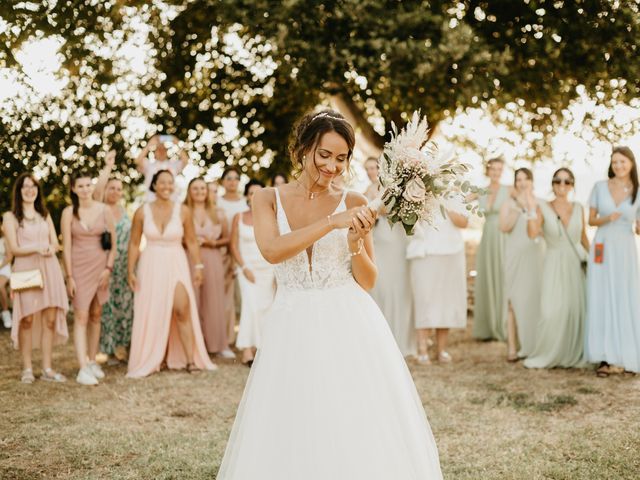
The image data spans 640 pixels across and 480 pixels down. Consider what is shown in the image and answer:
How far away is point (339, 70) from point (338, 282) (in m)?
6.85

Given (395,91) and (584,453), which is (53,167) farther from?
(584,453)

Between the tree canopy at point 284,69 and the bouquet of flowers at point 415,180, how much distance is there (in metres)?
5.18

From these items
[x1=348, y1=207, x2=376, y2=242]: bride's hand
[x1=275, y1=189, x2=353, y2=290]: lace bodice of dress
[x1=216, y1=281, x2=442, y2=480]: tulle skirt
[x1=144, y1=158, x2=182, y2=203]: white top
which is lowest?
[x1=216, y1=281, x2=442, y2=480]: tulle skirt

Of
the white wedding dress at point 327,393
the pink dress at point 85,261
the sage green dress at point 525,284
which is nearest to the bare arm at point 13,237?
the pink dress at point 85,261

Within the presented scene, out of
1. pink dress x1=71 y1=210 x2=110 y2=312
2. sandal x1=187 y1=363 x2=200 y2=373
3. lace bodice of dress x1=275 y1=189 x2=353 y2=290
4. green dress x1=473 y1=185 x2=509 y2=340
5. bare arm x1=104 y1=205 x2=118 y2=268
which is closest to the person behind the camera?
lace bodice of dress x1=275 y1=189 x2=353 y2=290

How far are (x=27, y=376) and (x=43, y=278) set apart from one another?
1.02 metres

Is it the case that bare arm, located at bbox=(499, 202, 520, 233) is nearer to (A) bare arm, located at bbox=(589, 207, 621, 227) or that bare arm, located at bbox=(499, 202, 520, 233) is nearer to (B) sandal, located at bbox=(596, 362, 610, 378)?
(A) bare arm, located at bbox=(589, 207, 621, 227)

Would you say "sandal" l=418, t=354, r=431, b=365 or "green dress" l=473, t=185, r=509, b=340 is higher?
"green dress" l=473, t=185, r=509, b=340

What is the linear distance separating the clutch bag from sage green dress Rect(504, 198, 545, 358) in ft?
17.3

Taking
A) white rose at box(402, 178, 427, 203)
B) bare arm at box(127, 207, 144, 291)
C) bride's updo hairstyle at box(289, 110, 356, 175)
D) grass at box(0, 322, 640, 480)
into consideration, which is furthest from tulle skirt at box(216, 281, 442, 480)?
bare arm at box(127, 207, 144, 291)

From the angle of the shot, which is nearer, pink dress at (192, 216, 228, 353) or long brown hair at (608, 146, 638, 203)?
long brown hair at (608, 146, 638, 203)

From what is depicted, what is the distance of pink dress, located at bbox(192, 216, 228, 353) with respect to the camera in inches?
388

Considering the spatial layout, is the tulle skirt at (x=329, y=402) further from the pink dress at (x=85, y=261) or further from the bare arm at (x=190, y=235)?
the bare arm at (x=190, y=235)

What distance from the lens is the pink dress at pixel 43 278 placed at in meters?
8.02
